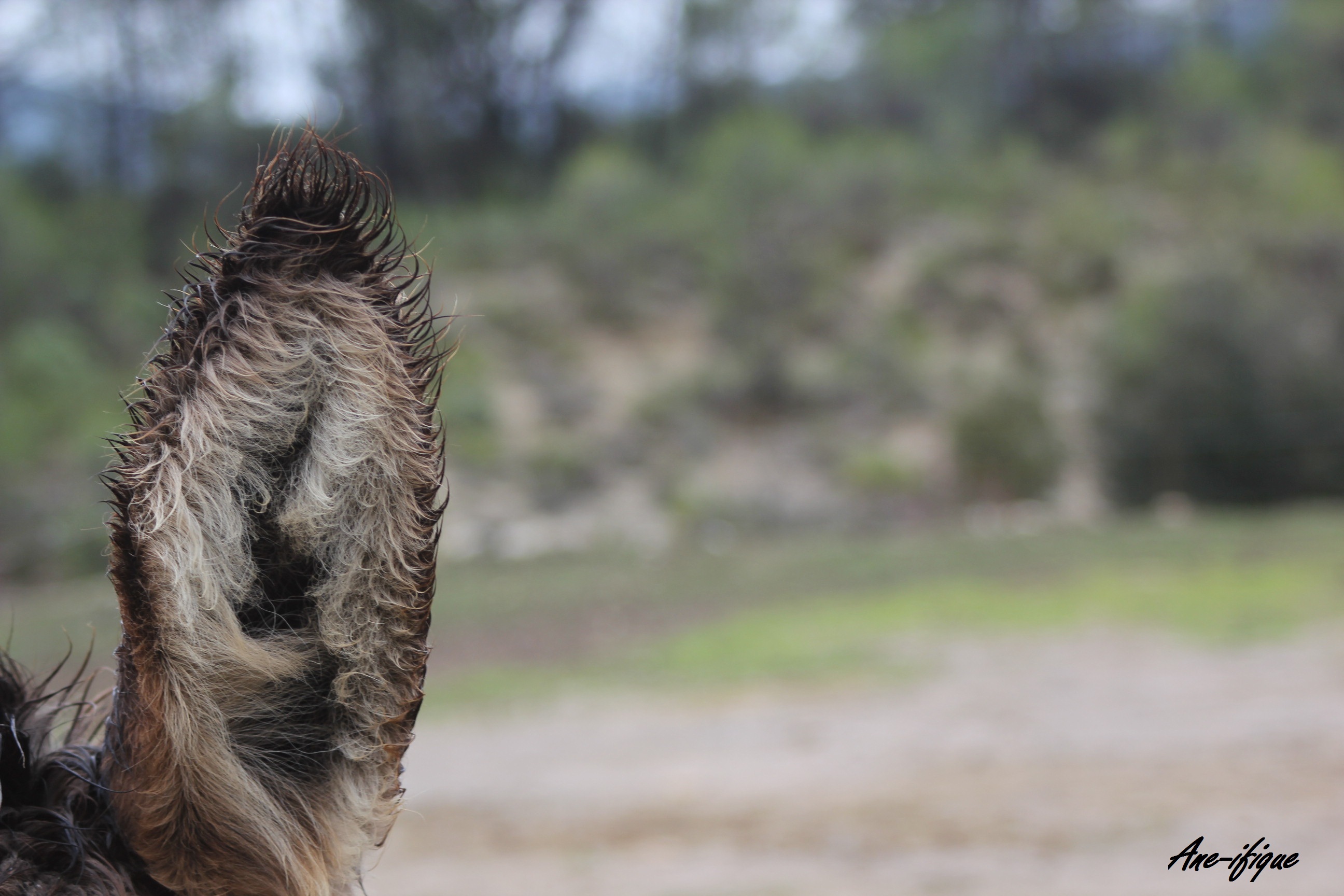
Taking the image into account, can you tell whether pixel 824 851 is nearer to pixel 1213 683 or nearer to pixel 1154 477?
pixel 1213 683

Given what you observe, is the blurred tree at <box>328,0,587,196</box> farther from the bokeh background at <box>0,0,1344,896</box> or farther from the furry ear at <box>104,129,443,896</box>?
the furry ear at <box>104,129,443,896</box>

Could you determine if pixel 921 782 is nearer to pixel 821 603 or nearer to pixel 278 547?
pixel 821 603

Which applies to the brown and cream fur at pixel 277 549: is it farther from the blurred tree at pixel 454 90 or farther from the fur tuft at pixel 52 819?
the blurred tree at pixel 454 90

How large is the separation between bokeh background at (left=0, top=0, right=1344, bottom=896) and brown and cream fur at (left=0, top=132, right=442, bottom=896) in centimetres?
23

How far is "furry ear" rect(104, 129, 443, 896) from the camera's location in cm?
116

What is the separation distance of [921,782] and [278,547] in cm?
758

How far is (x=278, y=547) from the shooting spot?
3.99ft

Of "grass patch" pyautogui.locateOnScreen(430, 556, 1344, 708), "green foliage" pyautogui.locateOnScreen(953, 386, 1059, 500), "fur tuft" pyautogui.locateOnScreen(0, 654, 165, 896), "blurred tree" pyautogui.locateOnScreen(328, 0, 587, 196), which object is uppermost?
"blurred tree" pyautogui.locateOnScreen(328, 0, 587, 196)

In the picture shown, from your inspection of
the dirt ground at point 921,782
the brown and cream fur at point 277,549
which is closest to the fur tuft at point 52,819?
the brown and cream fur at point 277,549

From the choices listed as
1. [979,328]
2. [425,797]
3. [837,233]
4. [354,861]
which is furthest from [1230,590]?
[837,233]

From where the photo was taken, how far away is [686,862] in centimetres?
683

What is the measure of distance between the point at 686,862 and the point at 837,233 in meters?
26.8
